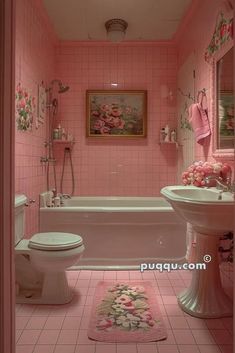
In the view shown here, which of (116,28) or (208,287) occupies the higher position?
(116,28)

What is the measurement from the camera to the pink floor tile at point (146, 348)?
5.24ft

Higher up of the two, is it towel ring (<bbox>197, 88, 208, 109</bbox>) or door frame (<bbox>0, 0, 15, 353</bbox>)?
towel ring (<bbox>197, 88, 208, 109</bbox>)

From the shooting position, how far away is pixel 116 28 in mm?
3275

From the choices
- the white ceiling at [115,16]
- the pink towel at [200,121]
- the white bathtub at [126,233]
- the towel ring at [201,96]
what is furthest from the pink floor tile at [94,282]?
the white ceiling at [115,16]

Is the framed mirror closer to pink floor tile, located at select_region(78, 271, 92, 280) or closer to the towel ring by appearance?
the towel ring

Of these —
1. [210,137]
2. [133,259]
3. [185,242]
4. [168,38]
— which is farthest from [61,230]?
[168,38]

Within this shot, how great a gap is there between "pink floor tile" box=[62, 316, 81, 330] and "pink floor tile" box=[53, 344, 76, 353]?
171 millimetres

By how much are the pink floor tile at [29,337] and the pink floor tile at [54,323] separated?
0.24 feet

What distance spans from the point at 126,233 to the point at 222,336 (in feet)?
4.26

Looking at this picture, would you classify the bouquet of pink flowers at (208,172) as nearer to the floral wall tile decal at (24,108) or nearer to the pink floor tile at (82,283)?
the pink floor tile at (82,283)

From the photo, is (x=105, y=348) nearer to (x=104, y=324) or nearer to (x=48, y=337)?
(x=104, y=324)

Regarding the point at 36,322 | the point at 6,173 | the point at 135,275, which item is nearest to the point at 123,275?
the point at 135,275

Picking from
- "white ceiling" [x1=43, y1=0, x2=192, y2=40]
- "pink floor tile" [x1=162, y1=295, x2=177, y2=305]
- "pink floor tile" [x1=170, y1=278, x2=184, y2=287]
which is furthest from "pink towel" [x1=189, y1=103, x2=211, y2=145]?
"pink floor tile" [x1=162, y1=295, x2=177, y2=305]

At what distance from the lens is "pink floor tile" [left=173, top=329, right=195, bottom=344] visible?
168 centimetres
